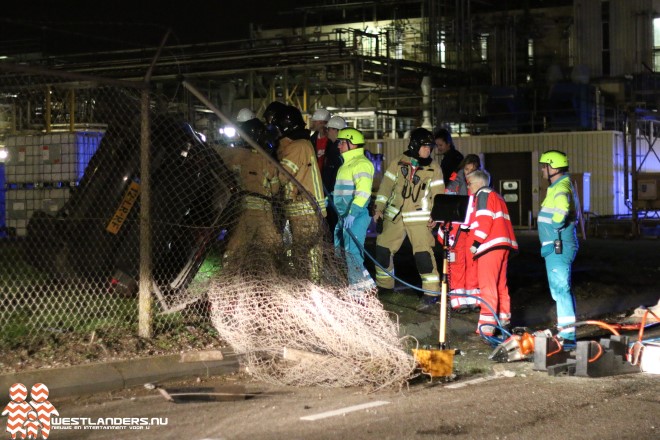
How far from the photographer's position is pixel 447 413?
7008mm

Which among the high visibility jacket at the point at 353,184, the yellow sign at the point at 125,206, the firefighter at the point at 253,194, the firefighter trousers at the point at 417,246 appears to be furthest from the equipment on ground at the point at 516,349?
the yellow sign at the point at 125,206

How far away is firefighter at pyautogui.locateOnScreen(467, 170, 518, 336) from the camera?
10.2 meters

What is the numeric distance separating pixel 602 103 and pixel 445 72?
543cm

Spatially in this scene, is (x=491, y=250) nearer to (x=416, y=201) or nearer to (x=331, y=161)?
(x=416, y=201)

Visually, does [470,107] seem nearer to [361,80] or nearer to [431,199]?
[361,80]

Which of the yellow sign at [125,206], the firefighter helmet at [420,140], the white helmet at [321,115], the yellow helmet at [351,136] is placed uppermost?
the white helmet at [321,115]

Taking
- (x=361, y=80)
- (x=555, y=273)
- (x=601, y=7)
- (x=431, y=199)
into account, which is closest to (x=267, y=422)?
(x=555, y=273)

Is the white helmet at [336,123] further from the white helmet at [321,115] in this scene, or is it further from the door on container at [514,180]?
the door on container at [514,180]

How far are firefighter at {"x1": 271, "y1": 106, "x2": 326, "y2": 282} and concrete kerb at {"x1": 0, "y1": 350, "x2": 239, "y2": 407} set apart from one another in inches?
55.9

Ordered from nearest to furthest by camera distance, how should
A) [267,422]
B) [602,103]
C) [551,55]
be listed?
[267,422]
[602,103]
[551,55]

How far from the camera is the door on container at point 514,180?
98.8 feet

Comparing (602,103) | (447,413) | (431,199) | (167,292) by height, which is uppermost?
(602,103)

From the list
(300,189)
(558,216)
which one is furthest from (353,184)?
(558,216)

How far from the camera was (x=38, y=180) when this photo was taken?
11133 millimetres
